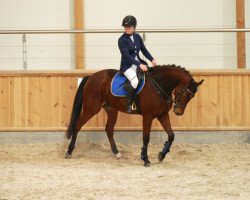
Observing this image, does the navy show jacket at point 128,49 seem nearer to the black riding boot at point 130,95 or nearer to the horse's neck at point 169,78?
the black riding boot at point 130,95

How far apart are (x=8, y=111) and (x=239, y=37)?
409cm

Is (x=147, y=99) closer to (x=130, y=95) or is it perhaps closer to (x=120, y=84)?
(x=130, y=95)

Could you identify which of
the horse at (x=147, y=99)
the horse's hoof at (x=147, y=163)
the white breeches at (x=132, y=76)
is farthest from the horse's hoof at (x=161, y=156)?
A: the white breeches at (x=132, y=76)

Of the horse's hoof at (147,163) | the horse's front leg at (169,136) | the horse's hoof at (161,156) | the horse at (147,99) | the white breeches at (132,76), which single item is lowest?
the horse's hoof at (147,163)

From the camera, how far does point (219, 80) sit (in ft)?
30.3

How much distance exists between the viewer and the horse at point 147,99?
25.4 feet

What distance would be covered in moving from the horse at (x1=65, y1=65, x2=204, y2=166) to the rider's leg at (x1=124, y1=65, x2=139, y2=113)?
10 centimetres

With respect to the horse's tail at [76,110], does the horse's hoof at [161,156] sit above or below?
below

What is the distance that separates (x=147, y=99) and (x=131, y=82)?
313 millimetres

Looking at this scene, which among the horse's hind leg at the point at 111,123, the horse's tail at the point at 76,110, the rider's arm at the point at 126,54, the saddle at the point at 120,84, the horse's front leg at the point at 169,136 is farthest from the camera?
the horse's hind leg at the point at 111,123

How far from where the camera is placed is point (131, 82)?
788cm

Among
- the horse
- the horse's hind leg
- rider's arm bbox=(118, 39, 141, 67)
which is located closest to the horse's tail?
the horse

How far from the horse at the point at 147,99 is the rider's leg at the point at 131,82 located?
0.32 feet

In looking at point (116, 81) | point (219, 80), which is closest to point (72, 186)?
point (116, 81)
